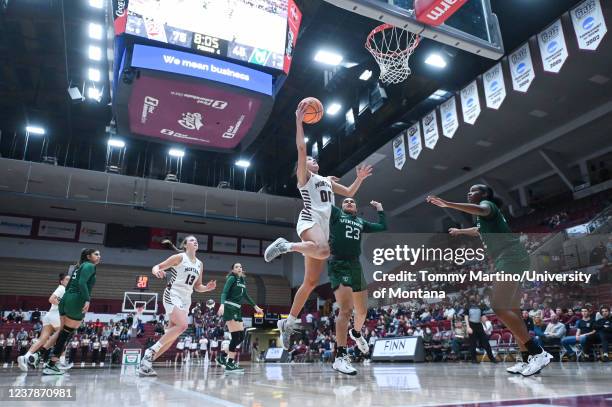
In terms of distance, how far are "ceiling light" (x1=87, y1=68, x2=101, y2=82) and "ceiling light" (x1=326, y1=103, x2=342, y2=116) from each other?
8.18 metres

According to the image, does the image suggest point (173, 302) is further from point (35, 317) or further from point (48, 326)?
point (35, 317)

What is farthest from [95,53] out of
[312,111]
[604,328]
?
[604,328]

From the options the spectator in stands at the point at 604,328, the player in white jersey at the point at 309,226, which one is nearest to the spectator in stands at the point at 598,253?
the spectator in stands at the point at 604,328

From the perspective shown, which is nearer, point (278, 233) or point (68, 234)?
point (68, 234)

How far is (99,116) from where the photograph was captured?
1798 centimetres

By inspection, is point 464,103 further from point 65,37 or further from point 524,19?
point 65,37

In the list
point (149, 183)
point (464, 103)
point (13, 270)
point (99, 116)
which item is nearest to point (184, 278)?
point (464, 103)

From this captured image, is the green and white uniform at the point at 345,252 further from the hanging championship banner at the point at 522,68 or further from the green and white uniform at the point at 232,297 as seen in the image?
the hanging championship banner at the point at 522,68

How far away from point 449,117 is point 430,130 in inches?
38.0

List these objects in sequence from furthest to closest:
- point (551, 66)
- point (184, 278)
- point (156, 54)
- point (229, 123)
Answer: point (551, 66) < point (229, 123) < point (156, 54) < point (184, 278)

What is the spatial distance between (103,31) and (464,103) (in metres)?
11.1

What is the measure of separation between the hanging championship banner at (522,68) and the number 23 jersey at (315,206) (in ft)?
30.4

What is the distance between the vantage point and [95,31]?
12625mm

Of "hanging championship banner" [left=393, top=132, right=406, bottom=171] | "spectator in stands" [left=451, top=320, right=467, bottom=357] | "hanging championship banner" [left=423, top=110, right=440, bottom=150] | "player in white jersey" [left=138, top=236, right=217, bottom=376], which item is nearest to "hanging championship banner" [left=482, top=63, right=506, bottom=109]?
"hanging championship banner" [left=423, top=110, right=440, bottom=150]
